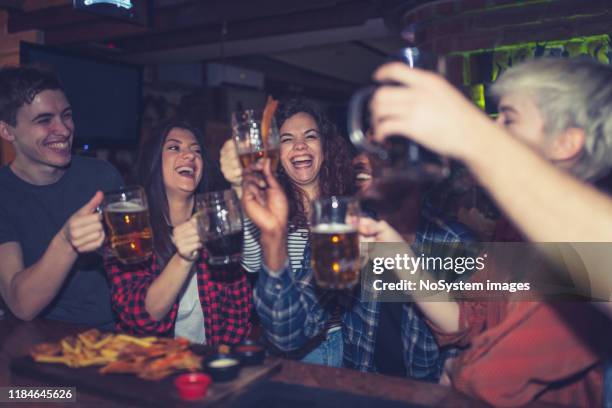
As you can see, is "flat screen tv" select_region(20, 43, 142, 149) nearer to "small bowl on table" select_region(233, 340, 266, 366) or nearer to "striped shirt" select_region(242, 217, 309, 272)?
"striped shirt" select_region(242, 217, 309, 272)

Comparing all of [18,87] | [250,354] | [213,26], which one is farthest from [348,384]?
[213,26]

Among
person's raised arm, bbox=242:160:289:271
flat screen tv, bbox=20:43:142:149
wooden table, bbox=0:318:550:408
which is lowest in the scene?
wooden table, bbox=0:318:550:408

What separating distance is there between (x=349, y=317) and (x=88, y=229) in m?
1.00

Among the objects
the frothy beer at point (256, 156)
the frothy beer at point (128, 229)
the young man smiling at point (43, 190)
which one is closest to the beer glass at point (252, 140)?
the frothy beer at point (256, 156)

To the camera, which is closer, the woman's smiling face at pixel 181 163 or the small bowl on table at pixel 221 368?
the small bowl on table at pixel 221 368

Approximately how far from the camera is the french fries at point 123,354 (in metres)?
1.23

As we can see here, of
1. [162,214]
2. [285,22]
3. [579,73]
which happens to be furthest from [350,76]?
[579,73]

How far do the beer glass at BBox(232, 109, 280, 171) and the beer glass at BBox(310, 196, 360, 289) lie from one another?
293mm

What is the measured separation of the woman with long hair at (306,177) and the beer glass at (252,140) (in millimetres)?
324

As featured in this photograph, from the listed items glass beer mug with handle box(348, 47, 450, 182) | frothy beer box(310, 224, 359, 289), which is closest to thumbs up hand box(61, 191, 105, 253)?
frothy beer box(310, 224, 359, 289)

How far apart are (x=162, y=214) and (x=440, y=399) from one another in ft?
4.81

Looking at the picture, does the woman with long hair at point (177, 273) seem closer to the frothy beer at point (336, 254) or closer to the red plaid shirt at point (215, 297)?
the red plaid shirt at point (215, 297)

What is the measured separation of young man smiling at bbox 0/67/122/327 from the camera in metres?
2.02

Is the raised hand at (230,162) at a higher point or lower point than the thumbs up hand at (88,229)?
higher
